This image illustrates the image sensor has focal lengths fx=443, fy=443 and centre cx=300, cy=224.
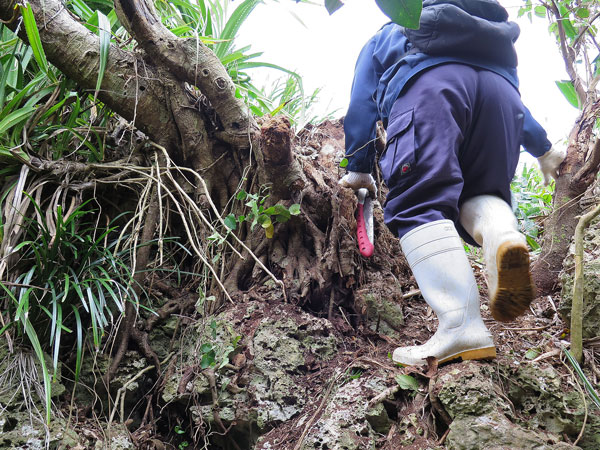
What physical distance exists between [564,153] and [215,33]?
2258mm

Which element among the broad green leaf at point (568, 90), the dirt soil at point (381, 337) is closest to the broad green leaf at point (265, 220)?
the dirt soil at point (381, 337)

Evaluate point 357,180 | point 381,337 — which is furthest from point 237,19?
point 381,337

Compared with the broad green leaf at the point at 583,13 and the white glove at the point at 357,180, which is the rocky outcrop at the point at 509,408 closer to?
the white glove at the point at 357,180

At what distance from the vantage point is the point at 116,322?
6.57 ft

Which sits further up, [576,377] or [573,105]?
[573,105]

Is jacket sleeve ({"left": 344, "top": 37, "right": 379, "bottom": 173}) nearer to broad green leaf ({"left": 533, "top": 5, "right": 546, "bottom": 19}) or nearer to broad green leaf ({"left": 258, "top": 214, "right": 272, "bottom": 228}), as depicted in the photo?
broad green leaf ({"left": 258, "top": 214, "right": 272, "bottom": 228})

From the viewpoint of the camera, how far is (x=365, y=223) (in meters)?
2.21

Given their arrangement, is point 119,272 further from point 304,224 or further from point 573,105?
point 573,105

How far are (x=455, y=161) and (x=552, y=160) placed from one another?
0.82m

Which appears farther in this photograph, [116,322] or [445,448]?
[116,322]

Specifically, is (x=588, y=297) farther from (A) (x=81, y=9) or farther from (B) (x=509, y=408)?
(A) (x=81, y=9)

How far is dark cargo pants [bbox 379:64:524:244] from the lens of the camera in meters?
1.60

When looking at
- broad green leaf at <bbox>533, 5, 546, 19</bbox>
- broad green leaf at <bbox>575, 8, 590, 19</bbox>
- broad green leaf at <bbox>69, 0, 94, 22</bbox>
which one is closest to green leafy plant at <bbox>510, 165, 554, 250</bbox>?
broad green leaf at <bbox>575, 8, 590, 19</bbox>

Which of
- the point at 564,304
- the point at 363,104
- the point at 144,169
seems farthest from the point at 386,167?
the point at 144,169
